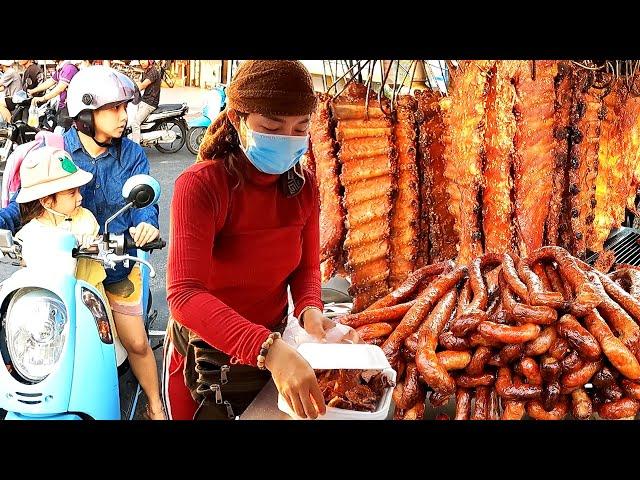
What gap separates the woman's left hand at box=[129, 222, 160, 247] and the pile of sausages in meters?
0.71

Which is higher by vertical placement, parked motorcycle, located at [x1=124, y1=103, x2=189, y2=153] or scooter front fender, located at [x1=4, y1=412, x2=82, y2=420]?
parked motorcycle, located at [x1=124, y1=103, x2=189, y2=153]

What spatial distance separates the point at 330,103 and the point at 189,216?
1.17 meters

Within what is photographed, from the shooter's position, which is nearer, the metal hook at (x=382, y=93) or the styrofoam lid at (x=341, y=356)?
the styrofoam lid at (x=341, y=356)

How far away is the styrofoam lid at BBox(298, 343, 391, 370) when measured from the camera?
6.48 feet

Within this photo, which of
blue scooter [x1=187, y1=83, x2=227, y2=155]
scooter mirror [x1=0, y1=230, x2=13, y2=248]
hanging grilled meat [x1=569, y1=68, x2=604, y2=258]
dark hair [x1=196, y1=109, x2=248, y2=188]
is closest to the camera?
dark hair [x1=196, y1=109, x2=248, y2=188]

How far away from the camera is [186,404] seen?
95.7 inches

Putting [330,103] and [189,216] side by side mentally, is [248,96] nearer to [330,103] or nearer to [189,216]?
[189,216]

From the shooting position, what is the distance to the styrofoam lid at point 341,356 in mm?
1976

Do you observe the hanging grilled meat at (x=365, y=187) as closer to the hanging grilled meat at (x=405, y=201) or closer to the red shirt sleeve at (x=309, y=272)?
the hanging grilled meat at (x=405, y=201)

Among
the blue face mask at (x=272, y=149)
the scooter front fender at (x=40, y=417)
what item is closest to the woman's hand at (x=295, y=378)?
the blue face mask at (x=272, y=149)

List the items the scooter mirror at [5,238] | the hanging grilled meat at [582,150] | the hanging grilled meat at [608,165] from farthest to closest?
the hanging grilled meat at [608,165], the hanging grilled meat at [582,150], the scooter mirror at [5,238]

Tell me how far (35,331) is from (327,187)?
1.19 m

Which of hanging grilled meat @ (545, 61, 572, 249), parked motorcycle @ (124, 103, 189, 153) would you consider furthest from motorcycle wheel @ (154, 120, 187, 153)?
hanging grilled meat @ (545, 61, 572, 249)

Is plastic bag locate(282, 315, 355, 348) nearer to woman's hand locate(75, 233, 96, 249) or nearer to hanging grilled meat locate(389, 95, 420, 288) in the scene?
woman's hand locate(75, 233, 96, 249)
